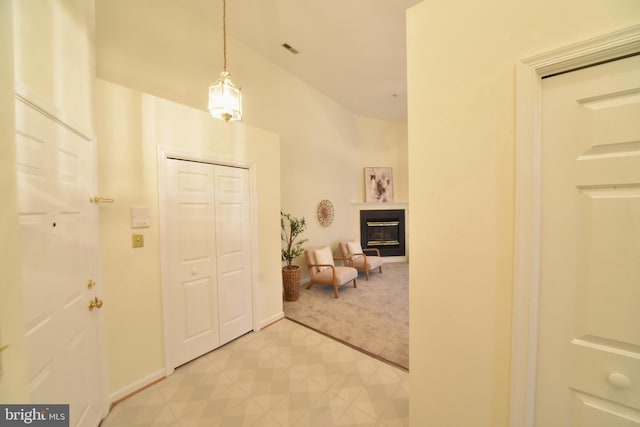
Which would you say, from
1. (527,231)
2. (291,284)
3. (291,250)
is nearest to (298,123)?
(291,250)

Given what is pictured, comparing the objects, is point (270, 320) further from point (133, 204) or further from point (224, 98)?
point (224, 98)

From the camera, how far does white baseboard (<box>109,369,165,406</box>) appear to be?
1663 mm

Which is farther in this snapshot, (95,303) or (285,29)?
(285,29)

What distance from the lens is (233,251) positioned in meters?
2.47

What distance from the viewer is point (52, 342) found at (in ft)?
3.50

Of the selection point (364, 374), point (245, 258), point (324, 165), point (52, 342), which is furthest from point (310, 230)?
point (52, 342)

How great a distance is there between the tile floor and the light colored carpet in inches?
8.3

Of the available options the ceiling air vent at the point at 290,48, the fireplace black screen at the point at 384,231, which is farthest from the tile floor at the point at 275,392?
the ceiling air vent at the point at 290,48

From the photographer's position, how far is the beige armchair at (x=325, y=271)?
374cm

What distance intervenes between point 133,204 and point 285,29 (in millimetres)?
2959

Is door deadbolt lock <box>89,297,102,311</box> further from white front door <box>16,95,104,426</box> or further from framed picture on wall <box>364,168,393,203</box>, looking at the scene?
framed picture on wall <box>364,168,393,203</box>

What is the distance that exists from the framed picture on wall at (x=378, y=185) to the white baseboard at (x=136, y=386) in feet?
17.0

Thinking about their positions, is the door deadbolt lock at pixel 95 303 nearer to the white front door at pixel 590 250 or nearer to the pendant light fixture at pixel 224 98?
the pendant light fixture at pixel 224 98

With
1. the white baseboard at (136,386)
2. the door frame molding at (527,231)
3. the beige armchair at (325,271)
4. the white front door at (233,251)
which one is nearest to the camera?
the door frame molding at (527,231)
